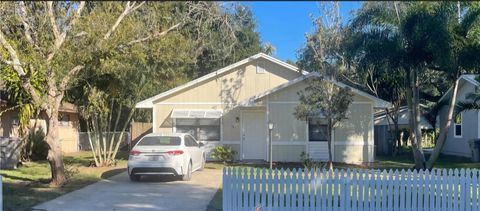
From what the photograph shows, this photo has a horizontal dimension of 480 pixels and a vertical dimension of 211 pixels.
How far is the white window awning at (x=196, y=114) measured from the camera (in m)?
23.1

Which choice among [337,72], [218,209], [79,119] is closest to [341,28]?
[337,72]

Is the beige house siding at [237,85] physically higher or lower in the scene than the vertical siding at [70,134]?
higher

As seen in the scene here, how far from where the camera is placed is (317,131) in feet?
74.4

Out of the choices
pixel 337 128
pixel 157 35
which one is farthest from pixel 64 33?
pixel 337 128

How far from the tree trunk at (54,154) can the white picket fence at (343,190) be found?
6.40m

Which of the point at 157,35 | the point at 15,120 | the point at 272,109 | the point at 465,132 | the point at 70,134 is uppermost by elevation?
the point at 157,35

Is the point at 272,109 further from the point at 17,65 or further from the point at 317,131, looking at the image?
the point at 17,65

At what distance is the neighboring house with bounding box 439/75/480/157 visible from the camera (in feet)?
78.7

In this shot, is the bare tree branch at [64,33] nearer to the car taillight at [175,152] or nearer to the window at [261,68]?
the car taillight at [175,152]

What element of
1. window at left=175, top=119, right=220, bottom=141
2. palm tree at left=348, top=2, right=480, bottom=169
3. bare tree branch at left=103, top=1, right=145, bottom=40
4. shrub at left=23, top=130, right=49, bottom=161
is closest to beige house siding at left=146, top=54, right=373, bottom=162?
window at left=175, top=119, right=220, bottom=141

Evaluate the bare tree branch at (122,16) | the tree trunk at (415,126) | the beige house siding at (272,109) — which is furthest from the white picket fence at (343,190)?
the beige house siding at (272,109)

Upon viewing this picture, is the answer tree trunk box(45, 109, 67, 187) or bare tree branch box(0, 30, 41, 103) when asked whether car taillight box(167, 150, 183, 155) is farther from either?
bare tree branch box(0, 30, 41, 103)

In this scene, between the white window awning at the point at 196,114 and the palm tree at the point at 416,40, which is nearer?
the palm tree at the point at 416,40

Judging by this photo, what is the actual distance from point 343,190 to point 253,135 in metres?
13.8
